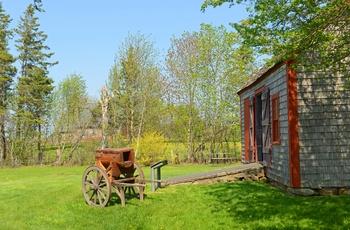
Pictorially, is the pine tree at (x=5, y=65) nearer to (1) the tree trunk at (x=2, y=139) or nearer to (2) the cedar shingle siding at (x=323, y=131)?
(1) the tree trunk at (x=2, y=139)

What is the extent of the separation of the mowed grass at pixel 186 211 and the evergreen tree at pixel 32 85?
20.0 metres

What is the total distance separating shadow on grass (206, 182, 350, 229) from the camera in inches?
312

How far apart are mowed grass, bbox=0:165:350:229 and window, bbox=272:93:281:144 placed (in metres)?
1.65

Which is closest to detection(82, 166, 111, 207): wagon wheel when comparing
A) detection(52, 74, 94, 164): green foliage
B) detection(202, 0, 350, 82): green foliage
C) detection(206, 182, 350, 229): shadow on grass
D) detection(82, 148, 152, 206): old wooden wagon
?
detection(82, 148, 152, 206): old wooden wagon

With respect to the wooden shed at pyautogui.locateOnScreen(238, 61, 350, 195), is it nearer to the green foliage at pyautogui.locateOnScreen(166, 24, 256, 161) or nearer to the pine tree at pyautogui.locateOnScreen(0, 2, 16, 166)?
the green foliage at pyautogui.locateOnScreen(166, 24, 256, 161)

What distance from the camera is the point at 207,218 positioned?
8.63 metres

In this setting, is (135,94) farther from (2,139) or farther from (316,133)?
(316,133)

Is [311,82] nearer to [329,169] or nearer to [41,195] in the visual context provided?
[329,169]

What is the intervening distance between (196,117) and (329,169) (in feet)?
65.9

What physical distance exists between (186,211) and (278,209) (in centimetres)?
224

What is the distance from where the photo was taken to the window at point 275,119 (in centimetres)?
1210

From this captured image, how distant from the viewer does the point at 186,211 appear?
30.8ft

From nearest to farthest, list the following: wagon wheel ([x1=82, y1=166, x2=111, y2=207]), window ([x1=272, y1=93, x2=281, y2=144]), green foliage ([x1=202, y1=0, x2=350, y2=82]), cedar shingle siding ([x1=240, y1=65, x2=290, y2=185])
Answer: green foliage ([x1=202, y1=0, x2=350, y2=82]) → wagon wheel ([x1=82, y1=166, x2=111, y2=207]) → cedar shingle siding ([x1=240, y1=65, x2=290, y2=185]) → window ([x1=272, y1=93, x2=281, y2=144])

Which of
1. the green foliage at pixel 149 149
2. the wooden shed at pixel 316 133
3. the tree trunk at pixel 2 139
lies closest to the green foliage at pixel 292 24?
the wooden shed at pixel 316 133
